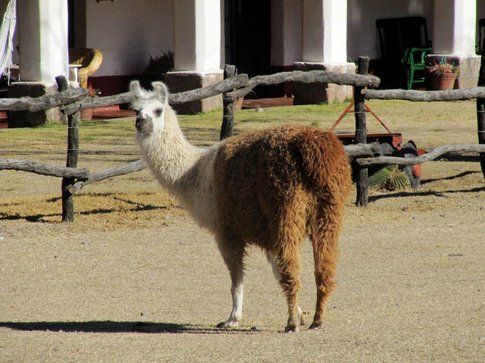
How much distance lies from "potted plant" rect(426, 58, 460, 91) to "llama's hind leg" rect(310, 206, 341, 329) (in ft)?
58.5

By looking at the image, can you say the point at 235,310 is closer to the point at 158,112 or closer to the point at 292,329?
the point at 292,329

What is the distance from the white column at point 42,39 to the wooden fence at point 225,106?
6.98 metres

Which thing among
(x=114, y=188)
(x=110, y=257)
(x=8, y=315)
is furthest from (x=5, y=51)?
(x=8, y=315)

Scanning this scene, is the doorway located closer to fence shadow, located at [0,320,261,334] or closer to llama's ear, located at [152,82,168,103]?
llama's ear, located at [152,82,168,103]

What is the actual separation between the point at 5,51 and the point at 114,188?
5.11 metres

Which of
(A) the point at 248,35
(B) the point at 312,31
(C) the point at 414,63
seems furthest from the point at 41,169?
(C) the point at 414,63

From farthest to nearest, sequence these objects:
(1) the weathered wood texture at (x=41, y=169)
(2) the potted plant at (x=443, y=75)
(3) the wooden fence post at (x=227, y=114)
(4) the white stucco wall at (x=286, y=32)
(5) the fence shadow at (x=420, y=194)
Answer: (4) the white stucco wall at (x=286, y=32)
(2) the potted plant at (x=443, y=75)
(5) the fence shadow at (x=420, y=194)
(3) the wooden fence post at (x=227, y=114)
(1) the weathered wood texture at (x=41, y=169)

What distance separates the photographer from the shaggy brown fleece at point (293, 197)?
704cm

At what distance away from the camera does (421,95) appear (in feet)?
43.6

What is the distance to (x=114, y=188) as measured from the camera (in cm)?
1349

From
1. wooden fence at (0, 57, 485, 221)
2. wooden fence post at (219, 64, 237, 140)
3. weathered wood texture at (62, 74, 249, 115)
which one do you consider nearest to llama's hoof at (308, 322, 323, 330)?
wooden fence at (0, 57, 485, 221)

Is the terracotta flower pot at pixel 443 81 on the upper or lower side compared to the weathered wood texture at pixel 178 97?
lower

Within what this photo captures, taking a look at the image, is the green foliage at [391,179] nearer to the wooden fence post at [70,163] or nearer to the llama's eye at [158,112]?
the wooden fence post at [70,163]

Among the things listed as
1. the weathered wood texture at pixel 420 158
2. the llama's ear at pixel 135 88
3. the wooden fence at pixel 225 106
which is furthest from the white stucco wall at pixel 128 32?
the llama's ear at pixel 135 88
